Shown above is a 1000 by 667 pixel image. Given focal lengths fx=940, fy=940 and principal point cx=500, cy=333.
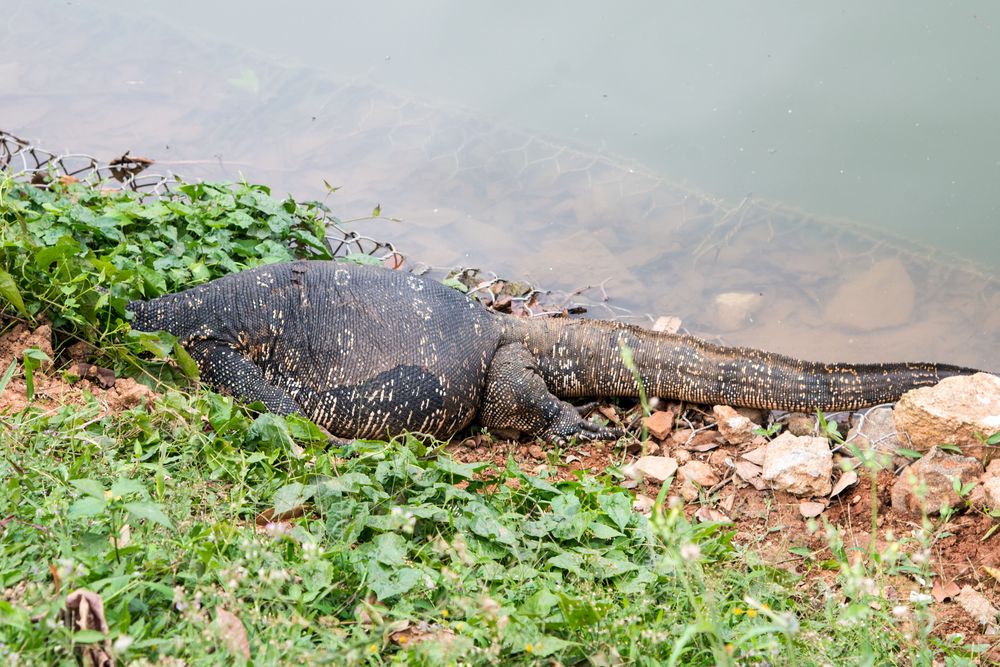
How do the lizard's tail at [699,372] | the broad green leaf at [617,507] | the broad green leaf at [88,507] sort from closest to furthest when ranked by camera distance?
1. the broad green leaf at [88,507]
2. the broad green leaf at [617,507]
3. the lizard's tail at [699,372]

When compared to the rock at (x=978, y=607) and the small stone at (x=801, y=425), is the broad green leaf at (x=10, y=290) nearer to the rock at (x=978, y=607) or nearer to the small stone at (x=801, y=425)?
the small stone at (x=801, y=425)

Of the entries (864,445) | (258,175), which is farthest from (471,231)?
(864,445)

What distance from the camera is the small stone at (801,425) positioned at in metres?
5.34

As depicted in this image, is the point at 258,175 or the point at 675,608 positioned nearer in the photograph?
the point at 675,608

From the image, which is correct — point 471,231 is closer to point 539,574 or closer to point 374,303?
point 374,303

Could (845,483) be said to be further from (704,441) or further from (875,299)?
(875,299)

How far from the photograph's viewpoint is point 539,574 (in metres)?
3.30

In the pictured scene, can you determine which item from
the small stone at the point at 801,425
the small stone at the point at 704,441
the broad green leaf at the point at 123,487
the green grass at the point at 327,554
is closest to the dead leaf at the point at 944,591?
the green grass at the point at 327,554

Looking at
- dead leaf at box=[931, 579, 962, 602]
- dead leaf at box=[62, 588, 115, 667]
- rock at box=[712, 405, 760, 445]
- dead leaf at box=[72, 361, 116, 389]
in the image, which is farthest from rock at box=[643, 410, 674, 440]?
dead leaf at box=[62, 588, 115, 667]

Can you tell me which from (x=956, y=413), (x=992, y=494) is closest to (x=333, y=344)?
(x=956, y=413)

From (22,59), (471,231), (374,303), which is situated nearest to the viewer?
(374,303)

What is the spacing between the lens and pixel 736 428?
5.28 m

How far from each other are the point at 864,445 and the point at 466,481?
2251 mm

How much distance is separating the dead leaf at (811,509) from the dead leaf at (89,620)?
323 centimetres
